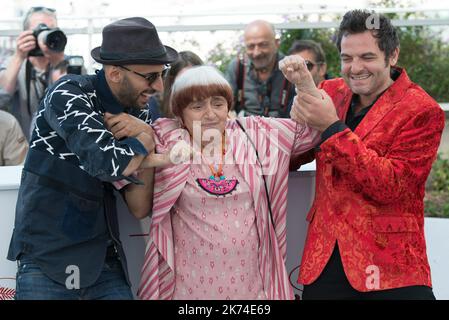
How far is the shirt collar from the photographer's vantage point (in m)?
2.77

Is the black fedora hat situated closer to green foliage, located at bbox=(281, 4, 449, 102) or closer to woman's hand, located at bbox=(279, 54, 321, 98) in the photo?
woman's hand, located at bbox=(279, 54, 321, 98)

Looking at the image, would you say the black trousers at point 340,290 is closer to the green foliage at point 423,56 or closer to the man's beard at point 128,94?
the man's beard at point 128,94

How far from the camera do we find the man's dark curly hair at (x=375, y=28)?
2.84 metres

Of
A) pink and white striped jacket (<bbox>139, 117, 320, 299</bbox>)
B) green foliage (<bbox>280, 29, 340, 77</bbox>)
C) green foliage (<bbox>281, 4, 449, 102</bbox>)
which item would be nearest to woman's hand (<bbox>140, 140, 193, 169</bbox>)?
pink and white striped jacket (<bbox>139, 117, 320, 299</bbox>)

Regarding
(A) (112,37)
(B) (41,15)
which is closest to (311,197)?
(A) (112,37)

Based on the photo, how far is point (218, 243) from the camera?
9.19ft

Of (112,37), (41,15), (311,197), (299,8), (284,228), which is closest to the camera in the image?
(112,37)

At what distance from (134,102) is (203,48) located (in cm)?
371

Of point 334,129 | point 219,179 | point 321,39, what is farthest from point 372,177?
point 321,39

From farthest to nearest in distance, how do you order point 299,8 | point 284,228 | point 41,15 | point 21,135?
point 299,8, point 41,15, point 21,135, point 284,228

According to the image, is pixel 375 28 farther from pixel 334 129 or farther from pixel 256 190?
pixel 256 190

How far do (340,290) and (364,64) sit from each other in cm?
85

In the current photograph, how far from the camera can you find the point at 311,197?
3.29 m

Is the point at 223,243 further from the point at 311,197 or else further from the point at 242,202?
the point at 311,197
